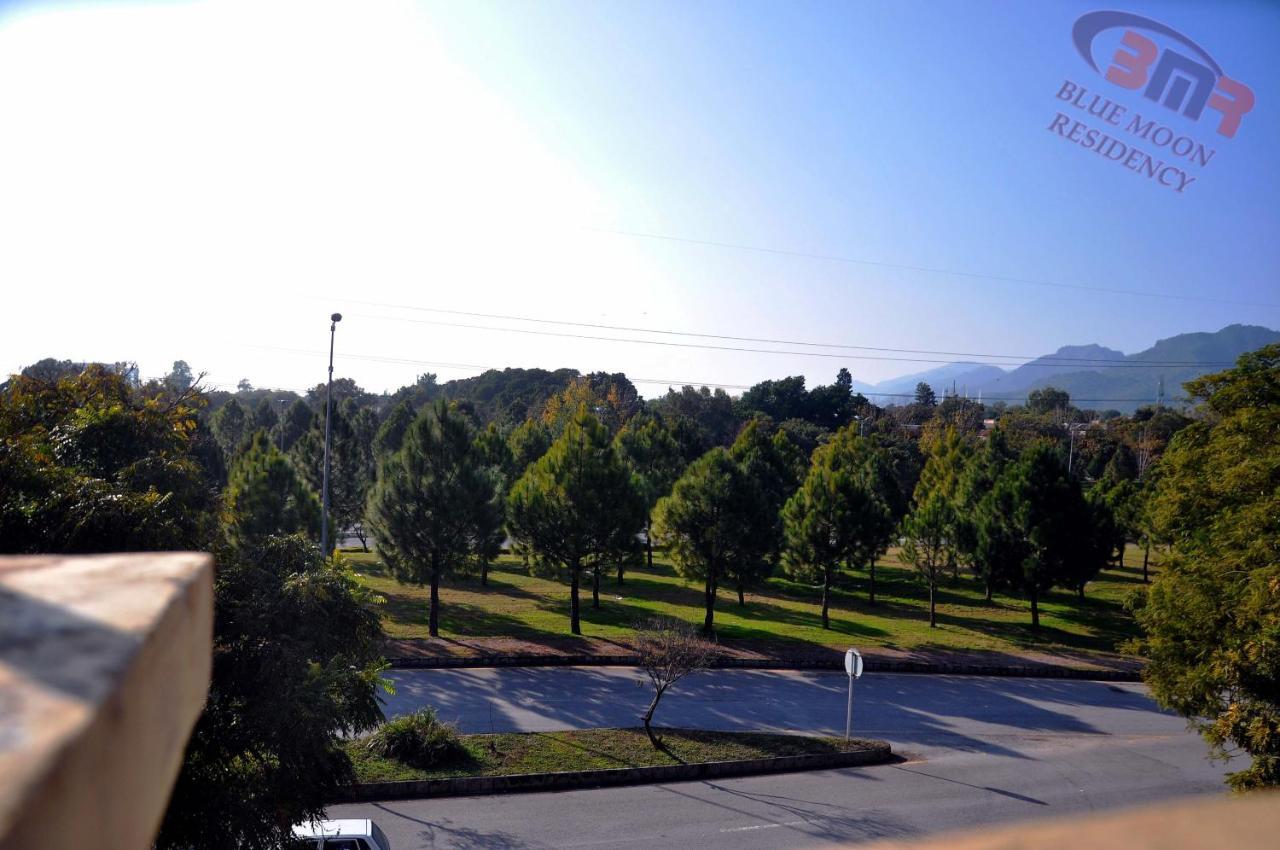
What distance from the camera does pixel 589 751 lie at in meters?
13.8

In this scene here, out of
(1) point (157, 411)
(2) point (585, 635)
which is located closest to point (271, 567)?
(1) point (157, 411)

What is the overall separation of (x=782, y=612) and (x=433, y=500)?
1280cm

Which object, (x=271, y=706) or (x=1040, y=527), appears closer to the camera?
(x=271, y=706)

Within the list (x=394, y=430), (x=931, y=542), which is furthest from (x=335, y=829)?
(x=394, y=430)

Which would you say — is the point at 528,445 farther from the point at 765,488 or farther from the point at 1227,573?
the point at 1227,573

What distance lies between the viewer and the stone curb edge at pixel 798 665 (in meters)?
19.8

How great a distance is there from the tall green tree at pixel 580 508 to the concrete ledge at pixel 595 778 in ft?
33.1

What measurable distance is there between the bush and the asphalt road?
1.00m

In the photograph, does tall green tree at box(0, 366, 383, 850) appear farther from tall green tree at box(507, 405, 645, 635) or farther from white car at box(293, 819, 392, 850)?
tall green tree at box(507, 405, 645, 635)

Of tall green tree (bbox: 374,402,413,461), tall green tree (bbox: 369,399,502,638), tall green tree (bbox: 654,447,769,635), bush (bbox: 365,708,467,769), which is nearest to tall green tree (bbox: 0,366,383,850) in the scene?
bush (bbox: 365,708,467,769)

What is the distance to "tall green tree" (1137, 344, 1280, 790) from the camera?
1020 centimetres

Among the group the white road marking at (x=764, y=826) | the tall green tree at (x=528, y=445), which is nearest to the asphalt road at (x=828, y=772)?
the white road marking at (x=764, y=826)

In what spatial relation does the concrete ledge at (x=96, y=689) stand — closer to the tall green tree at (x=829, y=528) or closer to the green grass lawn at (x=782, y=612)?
Result: the green grass lawn at (x=782, y=612)

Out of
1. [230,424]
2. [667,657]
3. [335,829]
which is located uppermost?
[230,424]
